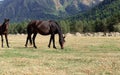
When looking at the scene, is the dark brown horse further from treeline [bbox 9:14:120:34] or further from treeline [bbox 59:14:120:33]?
treeline [bbox 9:14:120:34]

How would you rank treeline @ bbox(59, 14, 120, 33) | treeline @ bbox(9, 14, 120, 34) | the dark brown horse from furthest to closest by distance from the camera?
treeline @ bbox(9, 14, 120, 34), treeline @ bbox(59, 14, 120, 33), the dark brown horse

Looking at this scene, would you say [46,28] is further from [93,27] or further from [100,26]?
[93,27]

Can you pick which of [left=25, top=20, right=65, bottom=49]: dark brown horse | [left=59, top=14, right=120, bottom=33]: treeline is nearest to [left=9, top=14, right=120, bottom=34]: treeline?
[left=59, top=14, right=120, bottom=33]: treeline

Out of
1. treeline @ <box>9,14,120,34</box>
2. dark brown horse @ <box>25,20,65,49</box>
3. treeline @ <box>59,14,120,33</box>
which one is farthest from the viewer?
treeline @ <box>9,14,120,34</box>

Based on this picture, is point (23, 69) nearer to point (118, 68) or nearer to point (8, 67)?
point (8, 67)

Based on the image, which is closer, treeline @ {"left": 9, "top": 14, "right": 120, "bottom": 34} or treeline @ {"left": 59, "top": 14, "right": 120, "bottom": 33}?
treeline @ {"left": 59, "top": 14, "right": 120, "bottom": 33}

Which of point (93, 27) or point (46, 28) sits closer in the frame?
point (46, 28)

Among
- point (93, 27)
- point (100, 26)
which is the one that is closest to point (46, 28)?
point (100, 26)

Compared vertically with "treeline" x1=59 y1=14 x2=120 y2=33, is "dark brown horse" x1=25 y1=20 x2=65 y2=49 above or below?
above

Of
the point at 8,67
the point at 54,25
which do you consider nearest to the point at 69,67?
the point at 8,67

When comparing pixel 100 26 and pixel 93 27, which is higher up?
pixel 100 26

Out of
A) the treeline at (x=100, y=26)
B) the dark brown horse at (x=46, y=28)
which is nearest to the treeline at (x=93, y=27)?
the treeline at (x=100, y=26)

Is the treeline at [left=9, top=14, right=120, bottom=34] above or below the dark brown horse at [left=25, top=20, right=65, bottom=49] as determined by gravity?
below

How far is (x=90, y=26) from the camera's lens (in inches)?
6801
